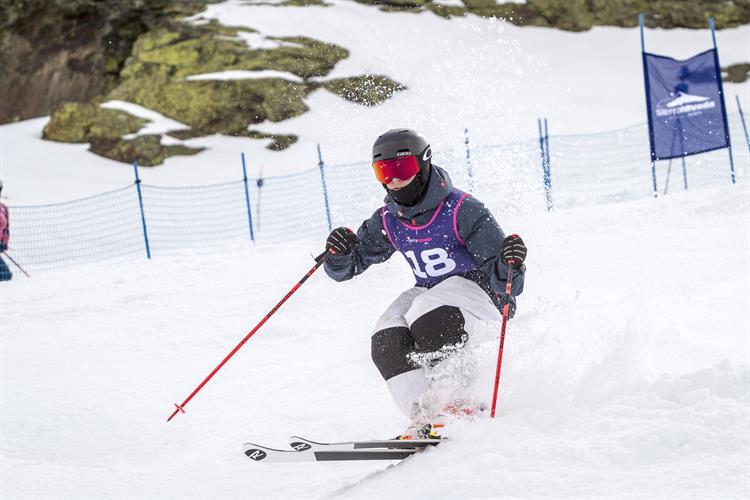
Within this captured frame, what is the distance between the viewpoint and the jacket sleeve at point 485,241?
3275 mm

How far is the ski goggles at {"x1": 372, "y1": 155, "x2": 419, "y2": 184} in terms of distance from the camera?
335 centimetres

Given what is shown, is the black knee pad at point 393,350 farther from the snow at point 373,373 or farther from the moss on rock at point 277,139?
the moss on rock at point 277,139

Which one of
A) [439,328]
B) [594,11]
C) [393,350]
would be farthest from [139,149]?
[594,11]

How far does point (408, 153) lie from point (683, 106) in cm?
974

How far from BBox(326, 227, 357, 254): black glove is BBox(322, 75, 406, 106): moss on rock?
20516 millimetres

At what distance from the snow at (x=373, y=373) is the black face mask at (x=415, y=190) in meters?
0.90

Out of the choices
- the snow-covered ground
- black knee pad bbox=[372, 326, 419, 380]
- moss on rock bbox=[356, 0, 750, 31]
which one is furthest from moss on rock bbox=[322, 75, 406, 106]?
black knee pad bbox=[372, 326, 419, 380]

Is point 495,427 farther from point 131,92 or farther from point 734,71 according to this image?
point 734,71

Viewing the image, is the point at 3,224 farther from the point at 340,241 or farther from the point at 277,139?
the point at 277,139

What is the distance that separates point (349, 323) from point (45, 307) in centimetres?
384

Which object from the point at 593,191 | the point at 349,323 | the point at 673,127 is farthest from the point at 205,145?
the point at 349,323

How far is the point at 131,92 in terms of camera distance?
22672mm

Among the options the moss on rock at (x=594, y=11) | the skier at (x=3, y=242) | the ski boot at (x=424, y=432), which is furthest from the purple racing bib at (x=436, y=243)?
the moss on rock at (x=594, y=11)

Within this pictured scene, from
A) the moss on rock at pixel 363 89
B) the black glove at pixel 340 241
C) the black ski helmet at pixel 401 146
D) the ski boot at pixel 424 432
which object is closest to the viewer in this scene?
the ski boot at pixel 424 432
